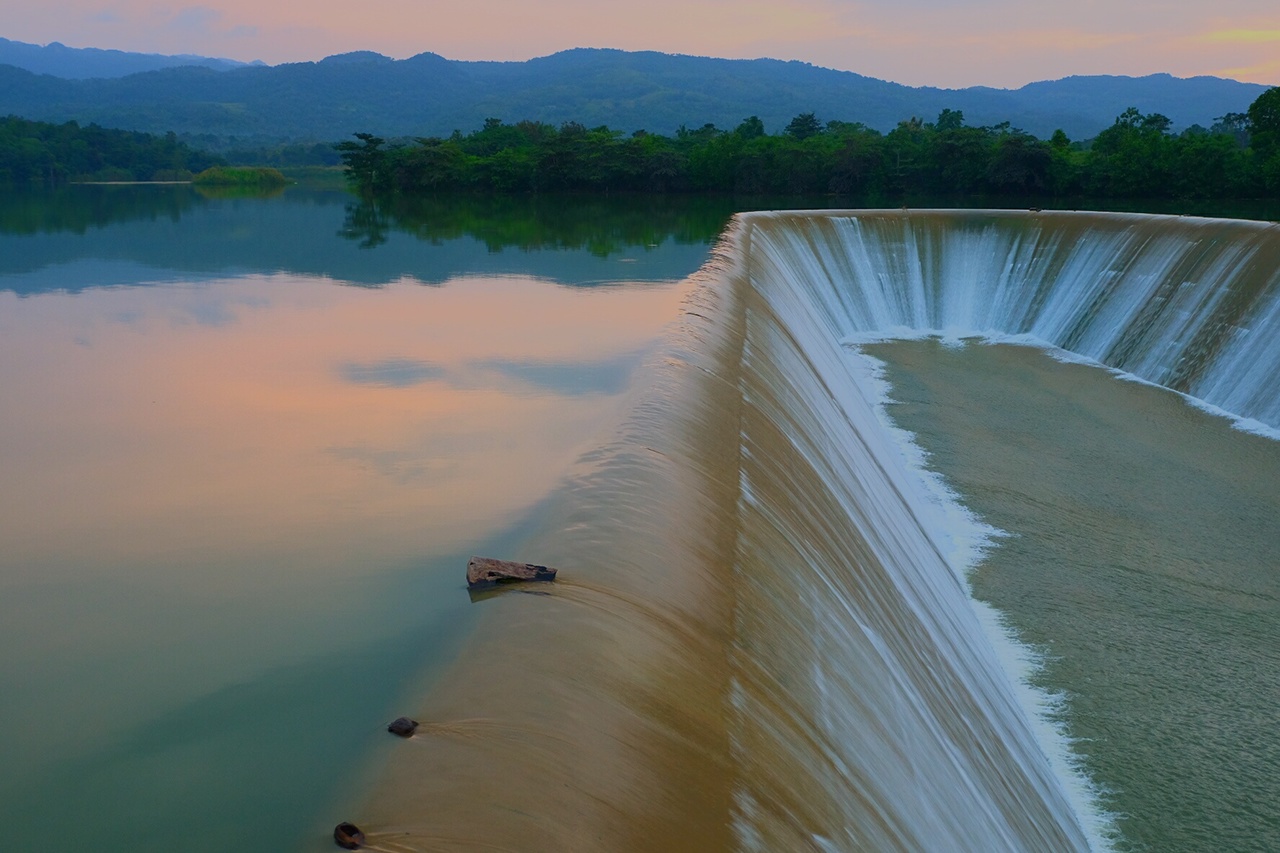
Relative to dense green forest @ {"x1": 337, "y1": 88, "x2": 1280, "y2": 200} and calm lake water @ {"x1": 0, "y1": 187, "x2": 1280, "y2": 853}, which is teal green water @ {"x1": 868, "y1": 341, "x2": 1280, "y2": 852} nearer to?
calm lake water @ {"x1": 0, "y1": 187, "x2": 1280, "y2": 853}

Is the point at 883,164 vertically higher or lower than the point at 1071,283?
higher

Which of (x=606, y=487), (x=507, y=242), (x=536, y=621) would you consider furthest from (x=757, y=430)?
(x=507, y=242)

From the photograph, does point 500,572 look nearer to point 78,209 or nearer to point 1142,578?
point 1142,578

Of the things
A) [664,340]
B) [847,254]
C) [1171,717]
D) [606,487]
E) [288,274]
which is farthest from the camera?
[847,254]

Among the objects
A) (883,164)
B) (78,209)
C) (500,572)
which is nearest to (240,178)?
(78,209)

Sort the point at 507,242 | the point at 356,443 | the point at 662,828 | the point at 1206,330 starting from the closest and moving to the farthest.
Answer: the point at 662,828 < the point at 356,443 < the point at 1206,330 < the point at 507,242

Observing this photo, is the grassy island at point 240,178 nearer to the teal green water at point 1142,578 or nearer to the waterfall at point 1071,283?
the waterfall at point 1071,283

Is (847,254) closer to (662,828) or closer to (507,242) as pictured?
(507,242)


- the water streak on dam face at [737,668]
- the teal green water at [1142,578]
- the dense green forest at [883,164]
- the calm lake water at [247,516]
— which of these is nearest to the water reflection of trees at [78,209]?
the calm lake water at [247,516]
